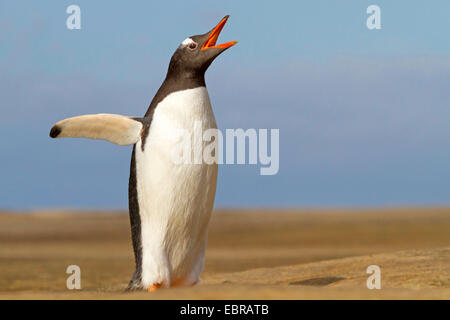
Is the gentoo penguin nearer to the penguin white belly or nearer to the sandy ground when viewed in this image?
the penguin white belly

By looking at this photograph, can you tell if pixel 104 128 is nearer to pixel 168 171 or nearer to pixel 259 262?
pixel 168 171

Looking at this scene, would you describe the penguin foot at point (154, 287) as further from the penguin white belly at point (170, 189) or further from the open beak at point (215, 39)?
the open beak at point (215, 39)

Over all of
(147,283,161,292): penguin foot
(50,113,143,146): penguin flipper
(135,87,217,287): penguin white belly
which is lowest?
(147,283,161,292): penguin foot

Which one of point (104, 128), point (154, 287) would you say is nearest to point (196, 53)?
point (104, 128)

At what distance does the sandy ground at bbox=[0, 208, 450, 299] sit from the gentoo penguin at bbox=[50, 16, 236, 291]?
56 cm

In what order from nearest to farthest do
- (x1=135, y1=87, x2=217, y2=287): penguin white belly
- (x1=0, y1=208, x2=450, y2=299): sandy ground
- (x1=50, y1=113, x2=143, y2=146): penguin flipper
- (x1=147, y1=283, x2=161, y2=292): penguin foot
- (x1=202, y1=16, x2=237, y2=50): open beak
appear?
1. (x1=0, y1=208, x2=450, y2=299): sandy ground
2. (x1=147, y1=283, x2=161, y2=292): penguin foot
3. (x1=135, y1=87, x2=217, y2=287): penguin white belly
4. (x1=50, y1=113, x2=143, y2=146): penguin flipper
5. (x1=202, y1=16, x2=237, y2=50): open beak

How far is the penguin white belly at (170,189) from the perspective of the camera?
6609 mm

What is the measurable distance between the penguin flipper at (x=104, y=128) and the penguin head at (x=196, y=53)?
74 centimetres

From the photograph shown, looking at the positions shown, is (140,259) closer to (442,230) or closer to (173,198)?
(173,198)

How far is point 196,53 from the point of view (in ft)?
22.6

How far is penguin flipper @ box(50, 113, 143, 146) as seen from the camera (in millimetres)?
6777

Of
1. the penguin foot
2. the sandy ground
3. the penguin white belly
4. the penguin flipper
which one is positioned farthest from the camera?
the penguin flipper

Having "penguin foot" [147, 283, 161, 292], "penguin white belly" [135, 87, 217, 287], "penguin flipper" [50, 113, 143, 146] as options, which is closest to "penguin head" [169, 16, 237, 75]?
"penguin white belly" [135, 87, 217, 287]
